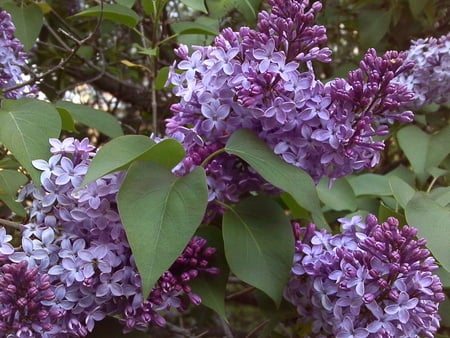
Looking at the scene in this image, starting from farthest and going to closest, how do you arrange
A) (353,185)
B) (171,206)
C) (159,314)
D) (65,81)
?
(65,81), (353,185), (159,314), (171,206)

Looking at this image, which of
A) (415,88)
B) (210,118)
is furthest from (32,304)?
(415,88)

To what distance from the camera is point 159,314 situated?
40.5 inches

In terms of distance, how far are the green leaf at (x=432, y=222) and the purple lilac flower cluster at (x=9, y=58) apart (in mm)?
773

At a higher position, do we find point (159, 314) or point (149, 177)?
point (149, 177)

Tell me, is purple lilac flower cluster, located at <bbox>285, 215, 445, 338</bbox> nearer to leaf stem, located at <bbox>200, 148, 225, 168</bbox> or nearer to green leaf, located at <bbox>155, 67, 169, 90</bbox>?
leaf stem, located at <bbox>200, 148, 225, 168</bbox>

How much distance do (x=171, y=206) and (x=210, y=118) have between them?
0.16 meters

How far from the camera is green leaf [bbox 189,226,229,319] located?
104cm

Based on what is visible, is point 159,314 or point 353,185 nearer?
point 159,314

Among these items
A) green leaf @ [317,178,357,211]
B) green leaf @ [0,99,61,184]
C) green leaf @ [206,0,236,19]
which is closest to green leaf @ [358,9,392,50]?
green leaf @ [206,0,236,19]

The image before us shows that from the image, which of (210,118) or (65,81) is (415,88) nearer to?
(210,118)

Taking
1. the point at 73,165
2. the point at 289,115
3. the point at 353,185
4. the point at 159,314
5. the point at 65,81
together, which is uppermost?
the point at 289,115

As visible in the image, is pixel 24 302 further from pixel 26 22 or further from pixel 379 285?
pixel 26 22

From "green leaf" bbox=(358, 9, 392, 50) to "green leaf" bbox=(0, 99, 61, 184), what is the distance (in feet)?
3.57

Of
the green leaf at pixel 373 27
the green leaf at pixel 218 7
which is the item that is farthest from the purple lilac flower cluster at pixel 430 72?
the green leaf at pixel 218 7
